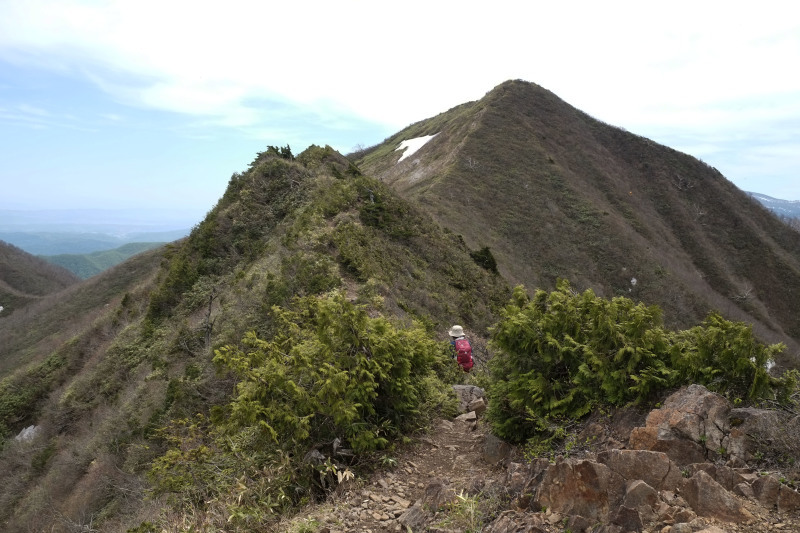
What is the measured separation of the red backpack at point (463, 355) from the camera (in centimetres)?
1003

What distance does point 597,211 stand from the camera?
4731 cm

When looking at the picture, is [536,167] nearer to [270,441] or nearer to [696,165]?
[696,165]

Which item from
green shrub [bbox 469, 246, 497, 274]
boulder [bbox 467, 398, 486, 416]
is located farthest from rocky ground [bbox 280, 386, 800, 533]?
green shrub [bbox 469, 246, 497, 274]

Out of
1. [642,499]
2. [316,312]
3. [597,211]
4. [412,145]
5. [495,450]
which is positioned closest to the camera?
[642,499]

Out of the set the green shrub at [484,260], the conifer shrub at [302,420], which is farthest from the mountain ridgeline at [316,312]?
the green shrub at [484,260]

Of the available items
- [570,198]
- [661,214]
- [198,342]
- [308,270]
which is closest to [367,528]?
[308,270]

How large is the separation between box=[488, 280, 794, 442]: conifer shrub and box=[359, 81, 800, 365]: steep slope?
2676 cm

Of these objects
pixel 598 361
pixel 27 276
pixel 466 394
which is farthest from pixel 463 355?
pixel 27 276

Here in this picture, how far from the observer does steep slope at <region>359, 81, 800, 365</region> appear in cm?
3984

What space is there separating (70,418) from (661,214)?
185 ft

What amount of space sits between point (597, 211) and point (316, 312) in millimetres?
45608

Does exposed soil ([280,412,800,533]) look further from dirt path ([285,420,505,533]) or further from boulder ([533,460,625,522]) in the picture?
boulder ([533,460,625,522])

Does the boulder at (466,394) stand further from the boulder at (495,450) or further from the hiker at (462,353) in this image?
the boulder at (495,450)

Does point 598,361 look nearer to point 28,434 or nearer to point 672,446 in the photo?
point 672,446
